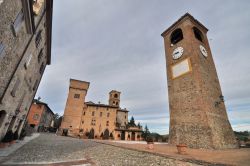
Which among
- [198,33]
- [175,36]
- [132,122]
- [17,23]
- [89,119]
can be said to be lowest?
[89,119]

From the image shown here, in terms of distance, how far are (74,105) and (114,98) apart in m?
14.4

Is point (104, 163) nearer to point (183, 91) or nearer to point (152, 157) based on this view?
point (152, 157)

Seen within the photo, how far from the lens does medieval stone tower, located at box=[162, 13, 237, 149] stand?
40.1 ft

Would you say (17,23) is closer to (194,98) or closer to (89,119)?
(194,98)

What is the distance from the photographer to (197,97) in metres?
13.1

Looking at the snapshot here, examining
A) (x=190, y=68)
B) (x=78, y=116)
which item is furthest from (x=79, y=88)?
(x=190, y=68)

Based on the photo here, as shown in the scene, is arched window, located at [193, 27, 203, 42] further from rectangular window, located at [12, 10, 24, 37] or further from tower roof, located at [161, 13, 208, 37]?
rectangular window, located at [12, 10, 24, 37]

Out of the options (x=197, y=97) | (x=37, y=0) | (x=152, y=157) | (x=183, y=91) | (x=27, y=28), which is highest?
(x=37, y=0)

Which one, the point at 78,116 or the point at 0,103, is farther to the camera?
the point at 78,116

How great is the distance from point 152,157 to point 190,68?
11.0 m

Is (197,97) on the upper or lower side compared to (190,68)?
lower

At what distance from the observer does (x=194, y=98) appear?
528 inches

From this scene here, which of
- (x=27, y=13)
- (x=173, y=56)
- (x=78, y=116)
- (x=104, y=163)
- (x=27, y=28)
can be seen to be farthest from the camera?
(x=78, y=116)

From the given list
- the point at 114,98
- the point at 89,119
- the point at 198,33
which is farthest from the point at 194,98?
the point at 114,98
